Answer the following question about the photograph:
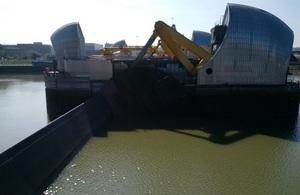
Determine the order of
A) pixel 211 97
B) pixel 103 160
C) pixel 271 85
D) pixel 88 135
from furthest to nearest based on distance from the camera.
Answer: pixel 271 85
pixel 211 97
pixel 88 135
pixel 103 160

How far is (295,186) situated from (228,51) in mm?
13862

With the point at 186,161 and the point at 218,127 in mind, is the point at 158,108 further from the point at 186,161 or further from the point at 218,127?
the point at 186,161

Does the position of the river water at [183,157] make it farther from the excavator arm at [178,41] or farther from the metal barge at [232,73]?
the excavator arm at [178,41]

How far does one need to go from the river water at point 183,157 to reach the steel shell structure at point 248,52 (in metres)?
4.20

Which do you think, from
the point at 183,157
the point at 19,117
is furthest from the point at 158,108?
the point at 19,117

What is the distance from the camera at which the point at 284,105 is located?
22.2m

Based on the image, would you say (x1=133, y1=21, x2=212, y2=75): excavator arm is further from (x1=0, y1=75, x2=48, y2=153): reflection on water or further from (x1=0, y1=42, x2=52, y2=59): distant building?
(x1=0, y1=42, x2=52, y2=59): distant building

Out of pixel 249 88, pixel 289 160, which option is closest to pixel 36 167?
pixel 289 160

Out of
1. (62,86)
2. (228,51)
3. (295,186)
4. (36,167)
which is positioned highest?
(228,51)

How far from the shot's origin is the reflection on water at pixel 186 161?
425 inches

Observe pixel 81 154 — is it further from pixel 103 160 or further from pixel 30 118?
pixel 30 118

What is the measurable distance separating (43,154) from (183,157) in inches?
259

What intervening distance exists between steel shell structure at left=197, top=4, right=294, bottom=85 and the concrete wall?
11.5 meters

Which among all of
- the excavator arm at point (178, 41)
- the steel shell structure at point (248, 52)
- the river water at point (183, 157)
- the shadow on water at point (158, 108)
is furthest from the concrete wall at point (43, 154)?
the steel shell structure at point (248, 52)
